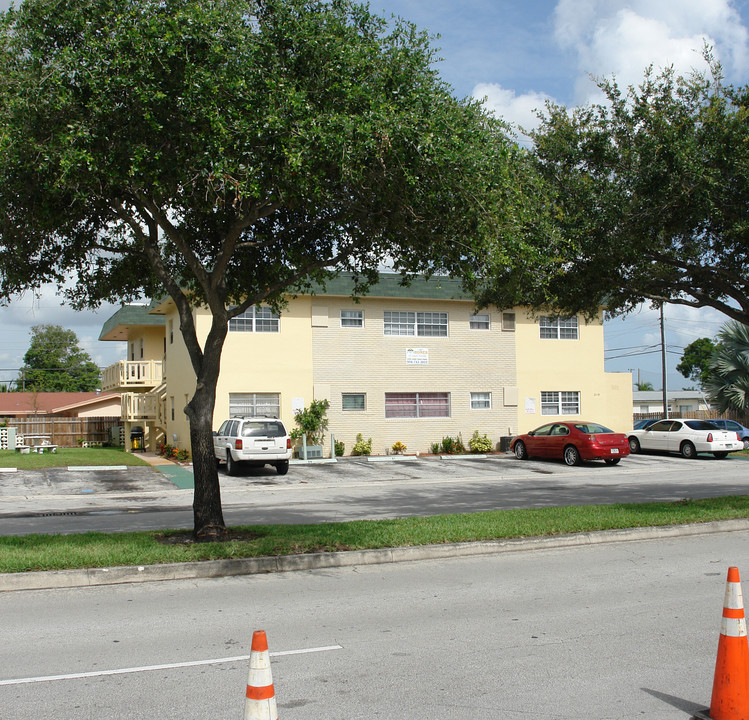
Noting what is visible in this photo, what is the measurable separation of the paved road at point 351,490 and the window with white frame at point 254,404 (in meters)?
3.37

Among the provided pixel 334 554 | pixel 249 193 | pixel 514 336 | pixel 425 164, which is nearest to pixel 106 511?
pixel 334 554

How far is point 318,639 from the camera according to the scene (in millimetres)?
6391

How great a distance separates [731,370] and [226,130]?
28.8 m

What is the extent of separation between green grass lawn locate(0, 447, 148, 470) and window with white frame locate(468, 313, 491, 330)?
1349 centimetres

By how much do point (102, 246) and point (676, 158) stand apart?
906 cm

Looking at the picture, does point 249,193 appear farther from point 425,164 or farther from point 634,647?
point 634,647

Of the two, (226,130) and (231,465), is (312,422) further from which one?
A: (226,130)

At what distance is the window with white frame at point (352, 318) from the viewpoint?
2870 cm

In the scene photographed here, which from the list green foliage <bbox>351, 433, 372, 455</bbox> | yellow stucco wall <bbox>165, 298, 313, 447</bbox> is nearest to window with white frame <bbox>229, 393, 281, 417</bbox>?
yellow stucco wall <bbox>165, 298, 313, 447</bbox>

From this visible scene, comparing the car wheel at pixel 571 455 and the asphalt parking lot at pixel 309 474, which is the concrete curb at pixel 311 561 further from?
the car wheel at pixel 571 455

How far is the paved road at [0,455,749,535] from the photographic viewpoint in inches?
579

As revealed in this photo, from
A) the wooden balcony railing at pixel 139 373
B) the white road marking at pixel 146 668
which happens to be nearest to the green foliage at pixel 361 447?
the wooden balcony railing at pixel 139 373

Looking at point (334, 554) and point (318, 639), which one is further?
point (334, 554)

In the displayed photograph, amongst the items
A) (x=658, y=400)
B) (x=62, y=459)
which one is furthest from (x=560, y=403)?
(x=658, y=400)
